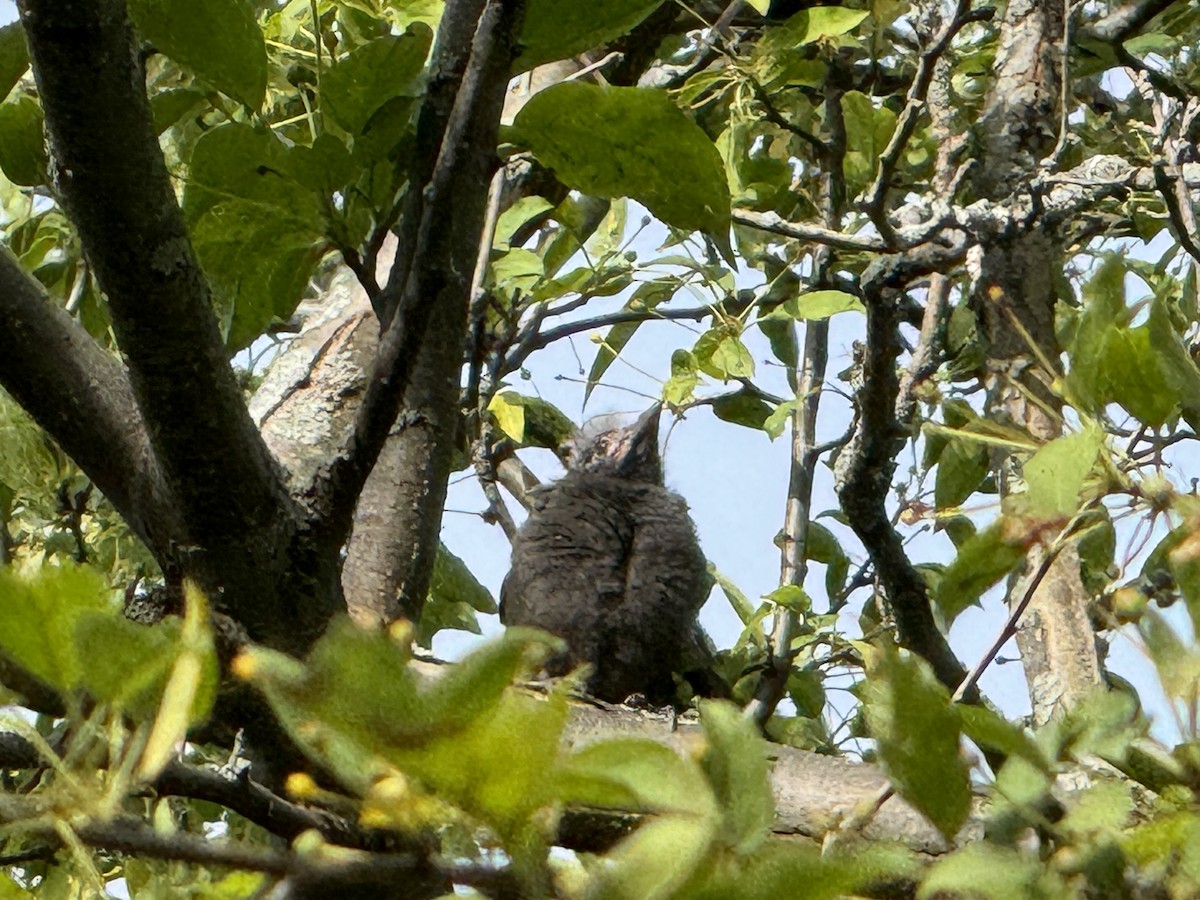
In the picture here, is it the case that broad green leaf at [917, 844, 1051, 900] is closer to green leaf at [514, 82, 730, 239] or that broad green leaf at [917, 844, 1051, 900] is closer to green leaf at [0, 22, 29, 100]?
green leaf at [514, 82, 730, 239]

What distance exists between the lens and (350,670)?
0.83 ft

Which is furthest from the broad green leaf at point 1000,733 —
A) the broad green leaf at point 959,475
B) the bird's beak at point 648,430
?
the bird's beak at point 648,430

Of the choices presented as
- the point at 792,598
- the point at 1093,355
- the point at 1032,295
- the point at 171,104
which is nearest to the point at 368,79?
the point at 171,104

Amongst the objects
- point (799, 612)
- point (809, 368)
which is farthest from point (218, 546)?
point (809, 368)

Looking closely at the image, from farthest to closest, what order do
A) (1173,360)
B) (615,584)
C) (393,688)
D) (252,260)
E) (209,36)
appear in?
1. (615,584)
2. (252,260)
3. (209,36)
4. (1173,360)
5. (393,688)

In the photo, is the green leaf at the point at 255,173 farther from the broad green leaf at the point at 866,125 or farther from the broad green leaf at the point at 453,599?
the broad green leaf at the point at 453,599

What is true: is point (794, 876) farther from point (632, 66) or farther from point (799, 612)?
point (632, 66)

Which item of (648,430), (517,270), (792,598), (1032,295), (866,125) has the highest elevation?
(648,430)

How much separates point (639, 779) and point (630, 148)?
409 millimetres

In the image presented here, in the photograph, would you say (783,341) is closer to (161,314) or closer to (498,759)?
(161,314)

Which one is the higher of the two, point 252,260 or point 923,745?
point 252,260

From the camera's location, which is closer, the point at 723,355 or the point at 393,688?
the point at 393,688

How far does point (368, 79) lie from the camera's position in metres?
0.66

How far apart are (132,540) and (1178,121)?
3.94 feet
